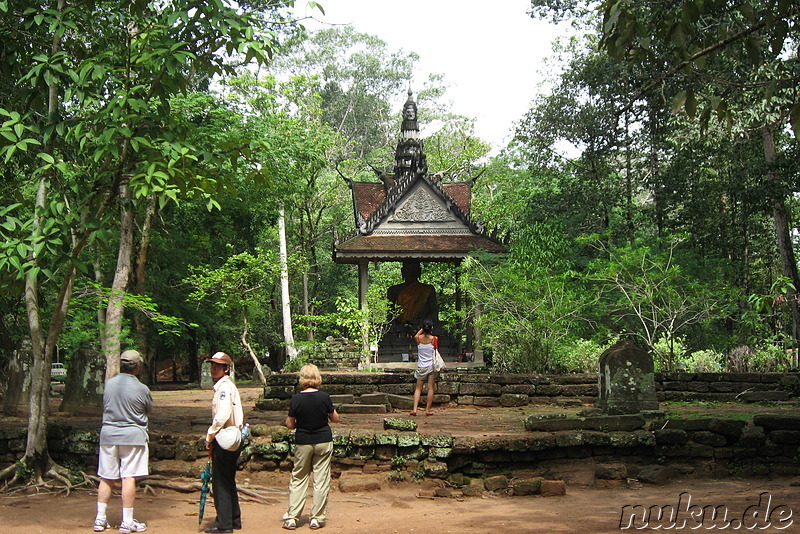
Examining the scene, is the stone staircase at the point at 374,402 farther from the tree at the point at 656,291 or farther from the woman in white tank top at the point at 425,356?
the tree at the point at 656,291

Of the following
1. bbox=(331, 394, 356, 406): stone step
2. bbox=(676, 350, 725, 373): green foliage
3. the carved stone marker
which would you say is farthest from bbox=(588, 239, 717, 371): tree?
bbox=(331, 394, 356, 406): stone step

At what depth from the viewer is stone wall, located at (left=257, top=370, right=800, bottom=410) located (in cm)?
1484

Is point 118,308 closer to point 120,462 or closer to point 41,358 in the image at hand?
point 41,358

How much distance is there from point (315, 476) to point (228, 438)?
0.96 m

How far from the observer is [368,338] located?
22.6m

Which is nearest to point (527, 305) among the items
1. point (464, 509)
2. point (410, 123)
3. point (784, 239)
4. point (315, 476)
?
point (784, 239)

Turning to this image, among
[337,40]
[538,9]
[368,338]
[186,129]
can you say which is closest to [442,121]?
[337,40]

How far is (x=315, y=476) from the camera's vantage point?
7.38m

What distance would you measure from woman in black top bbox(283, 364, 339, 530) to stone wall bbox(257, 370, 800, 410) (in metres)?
7.34

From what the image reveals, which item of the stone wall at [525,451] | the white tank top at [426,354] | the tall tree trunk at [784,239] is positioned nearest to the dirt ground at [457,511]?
the stone wall at [525,451]

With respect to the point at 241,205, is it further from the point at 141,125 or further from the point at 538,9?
the point at 141,125

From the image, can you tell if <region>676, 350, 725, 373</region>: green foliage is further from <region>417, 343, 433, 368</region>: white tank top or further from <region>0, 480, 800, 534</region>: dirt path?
<region>0, 480, 800, 534</region>: dirt path

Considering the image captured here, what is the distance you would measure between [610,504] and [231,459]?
4.03 meters

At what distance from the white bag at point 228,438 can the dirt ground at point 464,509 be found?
87 centimetres
